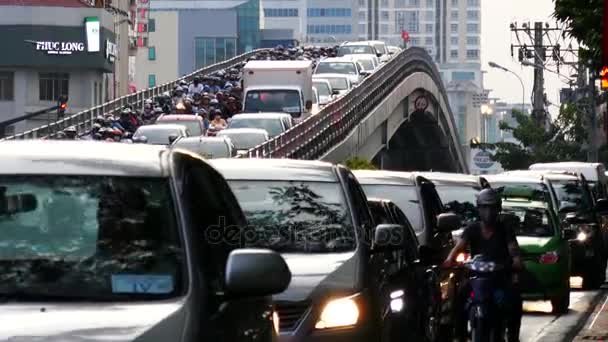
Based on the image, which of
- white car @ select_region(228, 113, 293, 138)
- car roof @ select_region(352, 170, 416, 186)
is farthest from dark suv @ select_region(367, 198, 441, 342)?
white car @ select_region(228, 113, 293, 138)

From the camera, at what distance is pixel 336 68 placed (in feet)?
275

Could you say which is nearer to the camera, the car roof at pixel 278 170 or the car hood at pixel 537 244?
the car roof at pixel 278 170

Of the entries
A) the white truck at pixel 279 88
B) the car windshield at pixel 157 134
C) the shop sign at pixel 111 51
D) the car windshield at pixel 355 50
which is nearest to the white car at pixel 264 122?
the car windshield at pixel 157 134

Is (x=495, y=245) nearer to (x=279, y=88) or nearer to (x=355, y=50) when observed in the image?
(x=279, y=88)

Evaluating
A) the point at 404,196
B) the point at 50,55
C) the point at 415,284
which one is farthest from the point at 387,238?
the point at 50,55

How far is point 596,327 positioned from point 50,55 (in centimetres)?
8589

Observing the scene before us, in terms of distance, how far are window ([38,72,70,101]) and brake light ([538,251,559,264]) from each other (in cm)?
8067

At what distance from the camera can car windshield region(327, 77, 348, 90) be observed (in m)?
75.9

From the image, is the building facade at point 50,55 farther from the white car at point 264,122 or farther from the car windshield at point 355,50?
the white car at point 264,122

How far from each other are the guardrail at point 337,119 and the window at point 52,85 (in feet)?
67.3

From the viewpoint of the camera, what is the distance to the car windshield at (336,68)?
83231 millimetres

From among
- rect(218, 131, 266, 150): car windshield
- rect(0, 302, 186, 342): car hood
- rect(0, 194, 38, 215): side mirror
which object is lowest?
rect(218, 131, 266, 150): car windshield

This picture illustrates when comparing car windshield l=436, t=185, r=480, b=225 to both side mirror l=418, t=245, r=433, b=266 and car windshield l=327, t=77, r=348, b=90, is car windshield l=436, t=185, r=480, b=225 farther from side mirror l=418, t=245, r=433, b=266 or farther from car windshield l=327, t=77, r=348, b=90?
car windshield l=327, t=77, r=348, b=90

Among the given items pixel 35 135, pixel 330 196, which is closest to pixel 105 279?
pixel 330 196
